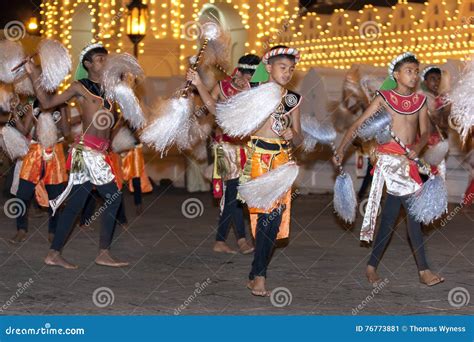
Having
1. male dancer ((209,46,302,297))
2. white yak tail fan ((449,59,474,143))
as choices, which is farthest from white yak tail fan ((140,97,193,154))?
white yak tail fan ((449,59,474,143))

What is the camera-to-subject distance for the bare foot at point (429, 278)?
24.2 feet

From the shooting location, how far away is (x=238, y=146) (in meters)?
9.11

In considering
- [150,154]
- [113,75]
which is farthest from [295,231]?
[150,154]

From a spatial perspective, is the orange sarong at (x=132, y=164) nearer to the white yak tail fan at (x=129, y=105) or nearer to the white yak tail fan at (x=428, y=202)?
the white yak tail fan at (x=129, y=105)

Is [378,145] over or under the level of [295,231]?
over

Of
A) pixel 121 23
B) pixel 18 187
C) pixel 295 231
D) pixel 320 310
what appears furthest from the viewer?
pixel 121 23

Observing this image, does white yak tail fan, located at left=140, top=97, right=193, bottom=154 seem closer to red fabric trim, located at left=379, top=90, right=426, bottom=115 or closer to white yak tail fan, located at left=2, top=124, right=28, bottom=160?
red fabric trim, located at left=379, top=90, right=426, bottom=115

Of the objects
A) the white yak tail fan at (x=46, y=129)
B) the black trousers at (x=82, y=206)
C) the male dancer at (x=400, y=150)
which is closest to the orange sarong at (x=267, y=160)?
the male dancer at (x=400, y=150)

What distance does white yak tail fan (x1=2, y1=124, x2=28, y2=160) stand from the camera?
9.58 m

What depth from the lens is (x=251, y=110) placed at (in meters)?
6.71

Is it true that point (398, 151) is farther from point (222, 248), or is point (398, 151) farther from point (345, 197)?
point (222, 248)

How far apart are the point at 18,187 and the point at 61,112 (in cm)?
97

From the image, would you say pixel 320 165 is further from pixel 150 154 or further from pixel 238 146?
pixel 238 146

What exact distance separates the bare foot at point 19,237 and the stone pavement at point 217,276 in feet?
0.28
